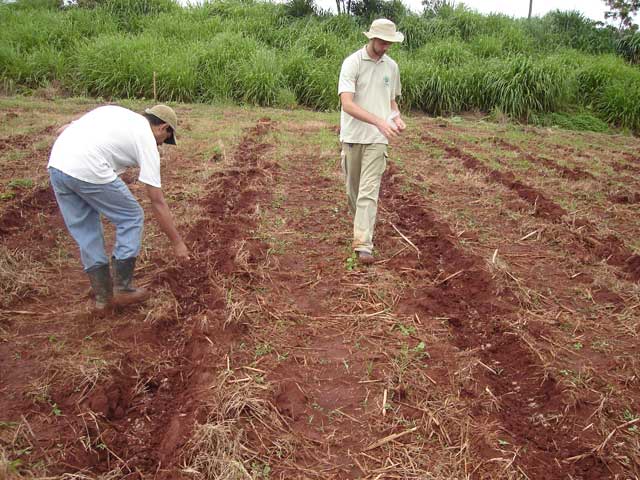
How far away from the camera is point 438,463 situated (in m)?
2.39

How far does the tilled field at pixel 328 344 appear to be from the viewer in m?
2.43

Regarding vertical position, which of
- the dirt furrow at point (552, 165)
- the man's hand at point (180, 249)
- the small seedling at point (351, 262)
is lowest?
the small seedling at point (351, 262)

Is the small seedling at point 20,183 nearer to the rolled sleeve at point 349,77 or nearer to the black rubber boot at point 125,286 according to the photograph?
the black rubber boot at point 125,286

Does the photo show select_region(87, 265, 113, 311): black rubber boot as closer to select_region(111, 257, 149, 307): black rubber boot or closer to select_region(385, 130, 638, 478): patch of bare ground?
select_region(111, 257, 149, 307): black rubber boot

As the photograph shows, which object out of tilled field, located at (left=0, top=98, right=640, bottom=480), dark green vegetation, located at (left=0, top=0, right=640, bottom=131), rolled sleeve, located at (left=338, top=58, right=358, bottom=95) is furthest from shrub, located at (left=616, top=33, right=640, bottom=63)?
rolled sleeve, located at (left=338, top=58, right=358, bottom=95)

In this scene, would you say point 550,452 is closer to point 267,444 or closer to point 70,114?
point 267,444

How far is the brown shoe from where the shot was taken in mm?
4285

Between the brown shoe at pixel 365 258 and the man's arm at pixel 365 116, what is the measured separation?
95 cm

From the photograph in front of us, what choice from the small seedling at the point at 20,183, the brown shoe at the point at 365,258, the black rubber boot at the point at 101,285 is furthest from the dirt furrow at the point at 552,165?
the small seedling at the point at 20,183

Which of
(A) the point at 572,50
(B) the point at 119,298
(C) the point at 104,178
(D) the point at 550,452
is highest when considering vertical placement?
(A) the point at 572,50

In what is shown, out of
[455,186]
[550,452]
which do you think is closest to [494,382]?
[550,452]

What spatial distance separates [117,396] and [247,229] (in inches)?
94.2

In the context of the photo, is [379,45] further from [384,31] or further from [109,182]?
[109,182]

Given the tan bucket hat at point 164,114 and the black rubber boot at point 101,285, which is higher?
the tan bucket hat at point 164,114
